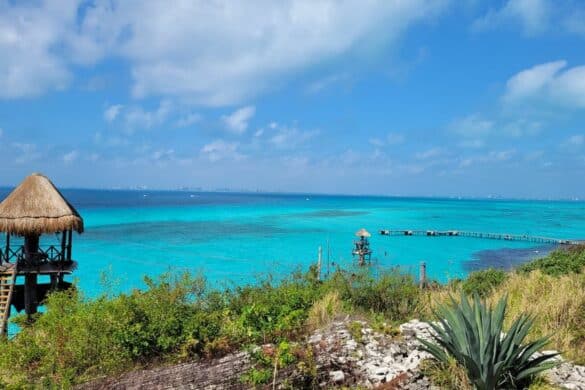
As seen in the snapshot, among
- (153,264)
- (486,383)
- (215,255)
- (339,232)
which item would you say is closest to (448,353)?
(486,383)

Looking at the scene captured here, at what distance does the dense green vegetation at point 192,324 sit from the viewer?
5859 millimetres

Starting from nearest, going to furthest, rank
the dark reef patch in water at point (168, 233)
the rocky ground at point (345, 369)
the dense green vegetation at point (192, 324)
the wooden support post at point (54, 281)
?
the rocky ground at point (345, 369) < the dense green vegetation at point (192, 324) < the wooden support post at point (54, 281) < the dark reef patch in water at point (168, 233)

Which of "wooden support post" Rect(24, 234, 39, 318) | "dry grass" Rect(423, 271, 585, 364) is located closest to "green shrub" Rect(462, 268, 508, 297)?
"dry grass" Rect(423, 271, 585, 364)

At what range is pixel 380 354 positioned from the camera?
538 centimetres

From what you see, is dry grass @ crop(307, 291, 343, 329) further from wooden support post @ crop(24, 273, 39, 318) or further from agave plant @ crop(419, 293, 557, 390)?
wooden support post @ crop(24, 273, 39, 318)

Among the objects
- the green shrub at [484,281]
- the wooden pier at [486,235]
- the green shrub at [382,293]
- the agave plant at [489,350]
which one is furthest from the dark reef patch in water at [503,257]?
the agave plant at [489,350]

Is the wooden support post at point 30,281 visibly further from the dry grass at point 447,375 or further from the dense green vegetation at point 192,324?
the dry grass at point 447,375

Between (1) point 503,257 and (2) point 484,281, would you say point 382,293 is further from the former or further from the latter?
(1) point 503,257

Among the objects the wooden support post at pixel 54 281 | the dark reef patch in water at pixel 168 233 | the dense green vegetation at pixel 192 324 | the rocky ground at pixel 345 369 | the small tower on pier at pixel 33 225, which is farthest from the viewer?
the dark reef patch in water at pixel 168 233

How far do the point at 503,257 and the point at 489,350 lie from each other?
3696 centimetres

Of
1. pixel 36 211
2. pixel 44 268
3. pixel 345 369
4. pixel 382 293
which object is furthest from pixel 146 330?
pixel 44 268

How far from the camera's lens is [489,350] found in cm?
454

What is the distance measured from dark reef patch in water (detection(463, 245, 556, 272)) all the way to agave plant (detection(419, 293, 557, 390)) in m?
28.2

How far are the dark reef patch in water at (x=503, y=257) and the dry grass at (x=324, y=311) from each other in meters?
26.5
